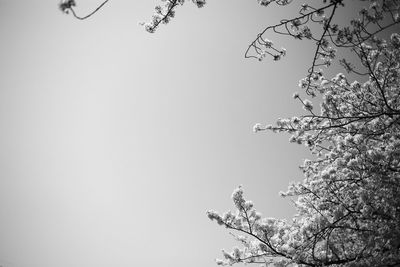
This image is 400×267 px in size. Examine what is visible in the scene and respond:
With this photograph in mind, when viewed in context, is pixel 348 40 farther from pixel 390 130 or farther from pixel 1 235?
pixel 1 235

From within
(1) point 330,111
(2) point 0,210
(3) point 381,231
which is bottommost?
(3) point 381,231

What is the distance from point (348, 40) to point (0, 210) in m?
263

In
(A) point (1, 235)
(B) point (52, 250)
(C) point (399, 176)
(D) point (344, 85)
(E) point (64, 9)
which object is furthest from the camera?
(B) point (52, 250)

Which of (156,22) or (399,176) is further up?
(156,22)

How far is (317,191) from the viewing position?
247 inches

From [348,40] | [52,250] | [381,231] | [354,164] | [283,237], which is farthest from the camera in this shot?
[52,250]

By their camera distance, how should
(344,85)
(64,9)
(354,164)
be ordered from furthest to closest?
(344,85) → (354,164) → (64,9)

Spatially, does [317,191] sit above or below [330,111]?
below

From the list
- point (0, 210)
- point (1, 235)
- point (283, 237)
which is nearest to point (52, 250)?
point (1, 235)

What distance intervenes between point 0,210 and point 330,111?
26218 centimetres

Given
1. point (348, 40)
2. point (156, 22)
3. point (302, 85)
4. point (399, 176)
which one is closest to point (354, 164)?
point (399, 176)

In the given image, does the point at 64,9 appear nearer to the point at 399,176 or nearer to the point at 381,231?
the point at 381,231

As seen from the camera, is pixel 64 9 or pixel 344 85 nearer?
pixel 64 9

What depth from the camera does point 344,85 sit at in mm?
6684
